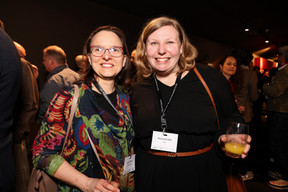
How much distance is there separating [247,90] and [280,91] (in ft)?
1.40

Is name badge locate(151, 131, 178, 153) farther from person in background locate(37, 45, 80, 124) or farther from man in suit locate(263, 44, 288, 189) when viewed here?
man in suit locate(263, 44, 288, 189)

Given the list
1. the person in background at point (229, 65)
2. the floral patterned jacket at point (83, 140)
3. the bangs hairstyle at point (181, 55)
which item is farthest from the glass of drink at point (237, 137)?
the person in background at point (229, 65)

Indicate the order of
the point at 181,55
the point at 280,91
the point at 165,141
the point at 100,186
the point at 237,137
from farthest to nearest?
the point at 280,91, the point at 181,55, the point at 165,141, the point at 237,137, the point at 100,186

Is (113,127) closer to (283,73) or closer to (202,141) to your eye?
(202,141)

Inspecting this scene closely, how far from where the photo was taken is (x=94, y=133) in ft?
3.84

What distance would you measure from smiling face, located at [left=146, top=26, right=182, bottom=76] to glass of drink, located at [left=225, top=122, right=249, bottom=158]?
1.92 feet

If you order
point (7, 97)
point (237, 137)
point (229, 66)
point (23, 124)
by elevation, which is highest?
point (229, 66)

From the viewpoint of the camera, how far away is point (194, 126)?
127cm

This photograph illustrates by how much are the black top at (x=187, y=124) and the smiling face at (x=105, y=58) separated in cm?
30

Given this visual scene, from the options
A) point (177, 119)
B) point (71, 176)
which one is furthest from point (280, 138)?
point (71, 176)

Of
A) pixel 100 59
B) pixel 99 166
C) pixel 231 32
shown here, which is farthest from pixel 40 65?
pixel 231 32

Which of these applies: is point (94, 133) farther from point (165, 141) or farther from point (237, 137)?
point (237, 137)

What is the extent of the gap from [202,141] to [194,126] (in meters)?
0.12

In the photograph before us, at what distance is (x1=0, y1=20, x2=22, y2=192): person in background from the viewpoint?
0.83m
